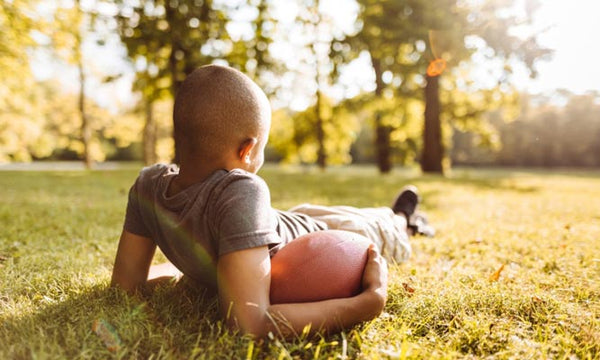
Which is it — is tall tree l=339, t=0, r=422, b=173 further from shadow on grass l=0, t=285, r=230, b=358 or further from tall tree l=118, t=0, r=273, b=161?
shadow on grass l=0, t=285, r=230, b=358

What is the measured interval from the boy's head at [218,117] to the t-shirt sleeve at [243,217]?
0.22 metres

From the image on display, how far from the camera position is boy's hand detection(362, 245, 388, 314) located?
2086 mm

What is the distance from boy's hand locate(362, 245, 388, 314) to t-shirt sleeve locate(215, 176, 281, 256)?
60cm

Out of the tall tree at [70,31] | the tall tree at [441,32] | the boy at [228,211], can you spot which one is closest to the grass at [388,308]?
the boy at [228,211]

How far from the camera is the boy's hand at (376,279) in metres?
2.09

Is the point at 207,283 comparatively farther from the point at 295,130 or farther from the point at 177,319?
the point at 295,130

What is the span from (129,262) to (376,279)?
5.05ft

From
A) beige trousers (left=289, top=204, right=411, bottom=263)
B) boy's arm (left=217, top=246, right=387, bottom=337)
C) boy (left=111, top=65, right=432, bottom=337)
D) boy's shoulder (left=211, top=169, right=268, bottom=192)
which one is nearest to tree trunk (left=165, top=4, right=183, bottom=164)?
beige trousers (left=289, top=204, right=411, bottom=263)

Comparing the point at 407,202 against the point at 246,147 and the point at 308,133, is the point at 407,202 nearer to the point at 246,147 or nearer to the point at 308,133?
the point at 246,147

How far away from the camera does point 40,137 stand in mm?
37000

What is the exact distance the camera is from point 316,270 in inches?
84.7

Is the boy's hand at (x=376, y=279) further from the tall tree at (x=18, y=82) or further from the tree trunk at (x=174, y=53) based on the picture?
the tall tree at (x=18, y=82)

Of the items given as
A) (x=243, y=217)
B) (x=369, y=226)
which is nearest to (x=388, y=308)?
(x=369, y=226)

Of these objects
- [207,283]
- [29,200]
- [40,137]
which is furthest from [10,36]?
[40,137]
